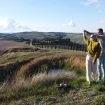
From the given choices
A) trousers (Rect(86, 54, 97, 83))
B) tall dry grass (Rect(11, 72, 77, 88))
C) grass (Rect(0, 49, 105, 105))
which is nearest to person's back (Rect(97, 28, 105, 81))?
trousers (Rect(86, 54, 97, 83))

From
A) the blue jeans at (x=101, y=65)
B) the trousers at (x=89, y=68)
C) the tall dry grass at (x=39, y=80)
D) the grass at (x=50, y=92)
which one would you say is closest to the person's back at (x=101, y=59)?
the blue jeans at (x=101, y=65)

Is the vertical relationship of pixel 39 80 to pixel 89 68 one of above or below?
below

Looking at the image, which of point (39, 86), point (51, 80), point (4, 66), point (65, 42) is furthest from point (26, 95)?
point (65, 42)

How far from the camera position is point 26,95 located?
8.84 metres

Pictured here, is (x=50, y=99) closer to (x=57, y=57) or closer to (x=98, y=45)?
(x=98, y=45)

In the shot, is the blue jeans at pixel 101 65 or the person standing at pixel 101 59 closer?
the person standing at pixel 101 59

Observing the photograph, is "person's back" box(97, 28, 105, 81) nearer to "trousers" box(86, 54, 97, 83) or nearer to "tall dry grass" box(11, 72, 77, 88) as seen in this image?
"trousers" box(86, 54, 97, 83)

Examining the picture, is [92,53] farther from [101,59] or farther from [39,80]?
[39,80]

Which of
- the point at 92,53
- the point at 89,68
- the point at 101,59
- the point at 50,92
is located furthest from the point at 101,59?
the point at 50,92

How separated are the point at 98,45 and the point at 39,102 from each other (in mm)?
2825

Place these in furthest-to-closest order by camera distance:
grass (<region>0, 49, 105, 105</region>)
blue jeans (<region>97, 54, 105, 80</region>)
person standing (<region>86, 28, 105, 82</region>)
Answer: blue jeans (<region>97, 54, 105, 80</region>), person standing (<region>86, 28, 105, 82</region>), grass (<region>0, 49, 105, 105</region>)

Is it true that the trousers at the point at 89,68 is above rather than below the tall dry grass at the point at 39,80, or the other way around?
above

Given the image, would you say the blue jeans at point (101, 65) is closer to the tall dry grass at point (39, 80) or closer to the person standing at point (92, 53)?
the person standing at point (92, 53)

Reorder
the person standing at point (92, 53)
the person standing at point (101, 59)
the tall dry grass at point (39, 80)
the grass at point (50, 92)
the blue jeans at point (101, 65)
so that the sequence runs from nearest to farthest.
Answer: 1. the grass at point (50, 92)
2. the person standing at point (101, 59)
3. the person standing at point (92, 53)
4. the blue jeans at point (101, 65)
5. the tall dry grass at point (39, 80)
